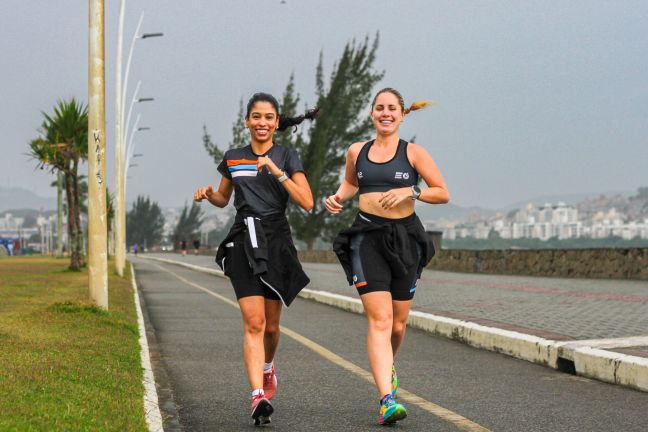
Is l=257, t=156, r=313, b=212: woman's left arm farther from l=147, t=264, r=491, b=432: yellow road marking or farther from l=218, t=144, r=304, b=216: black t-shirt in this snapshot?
l=147, t=264, r=491, b=432: yellow road marking

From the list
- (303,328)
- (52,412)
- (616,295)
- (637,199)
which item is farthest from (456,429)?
(637,199)

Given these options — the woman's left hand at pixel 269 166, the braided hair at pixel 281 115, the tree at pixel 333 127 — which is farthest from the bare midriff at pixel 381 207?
the tree at pixel 333 127

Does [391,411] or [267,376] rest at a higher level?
[267,376]

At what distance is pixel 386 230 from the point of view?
236 inches

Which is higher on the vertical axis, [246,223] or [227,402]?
[246,223]

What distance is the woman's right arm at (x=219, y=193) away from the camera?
6.23 metres

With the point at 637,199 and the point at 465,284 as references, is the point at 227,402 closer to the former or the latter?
the point at 465,284

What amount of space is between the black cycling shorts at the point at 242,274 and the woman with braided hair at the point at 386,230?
52cm

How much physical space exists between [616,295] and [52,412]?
13713mm

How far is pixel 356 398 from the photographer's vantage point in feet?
22.9

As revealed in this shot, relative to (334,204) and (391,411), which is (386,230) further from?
(391,411)

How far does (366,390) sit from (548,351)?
8.14 feet

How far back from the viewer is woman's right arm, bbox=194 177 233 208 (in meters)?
6.23

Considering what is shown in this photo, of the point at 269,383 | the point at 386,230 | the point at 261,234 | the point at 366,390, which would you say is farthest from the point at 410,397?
the point at 261,234
